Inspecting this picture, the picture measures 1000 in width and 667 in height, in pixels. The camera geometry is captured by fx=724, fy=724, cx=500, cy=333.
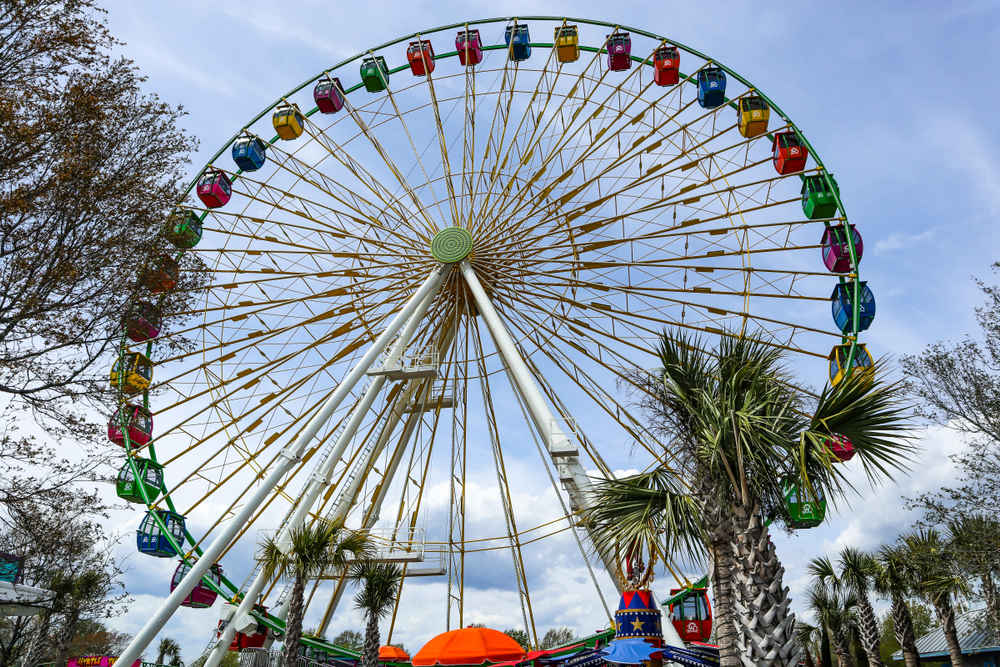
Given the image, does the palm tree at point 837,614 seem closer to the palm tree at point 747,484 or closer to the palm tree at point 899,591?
the palm tree at point 899,591

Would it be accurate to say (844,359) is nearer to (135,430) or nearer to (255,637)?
(255,637)

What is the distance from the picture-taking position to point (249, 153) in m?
19.2

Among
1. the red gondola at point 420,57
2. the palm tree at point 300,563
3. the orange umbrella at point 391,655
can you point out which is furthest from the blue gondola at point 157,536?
the red gondola at point 420,57

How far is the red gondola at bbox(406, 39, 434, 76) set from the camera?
2017 centimetres

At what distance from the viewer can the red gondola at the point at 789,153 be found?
16797 mm

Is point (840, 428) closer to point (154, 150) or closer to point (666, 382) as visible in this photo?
point (666, 382)

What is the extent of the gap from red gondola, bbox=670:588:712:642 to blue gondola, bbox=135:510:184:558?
11.1 metres

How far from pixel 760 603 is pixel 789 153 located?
12.9m

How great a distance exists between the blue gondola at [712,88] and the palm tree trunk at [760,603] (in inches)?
529

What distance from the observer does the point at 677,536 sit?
285 inches

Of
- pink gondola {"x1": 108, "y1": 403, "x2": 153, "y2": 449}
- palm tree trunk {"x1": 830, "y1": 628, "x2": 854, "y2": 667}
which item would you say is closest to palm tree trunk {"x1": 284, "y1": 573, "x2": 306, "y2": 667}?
pink gondola {"x1": 108, "y1": 403, "x2": 153, "y2": 449}

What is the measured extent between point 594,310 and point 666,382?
921cm

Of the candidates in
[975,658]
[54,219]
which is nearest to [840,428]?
[54,219]

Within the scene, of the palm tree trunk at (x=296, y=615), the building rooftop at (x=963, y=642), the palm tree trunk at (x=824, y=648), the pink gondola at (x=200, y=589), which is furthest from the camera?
the palm tree trunk at (x=824, y=648)
